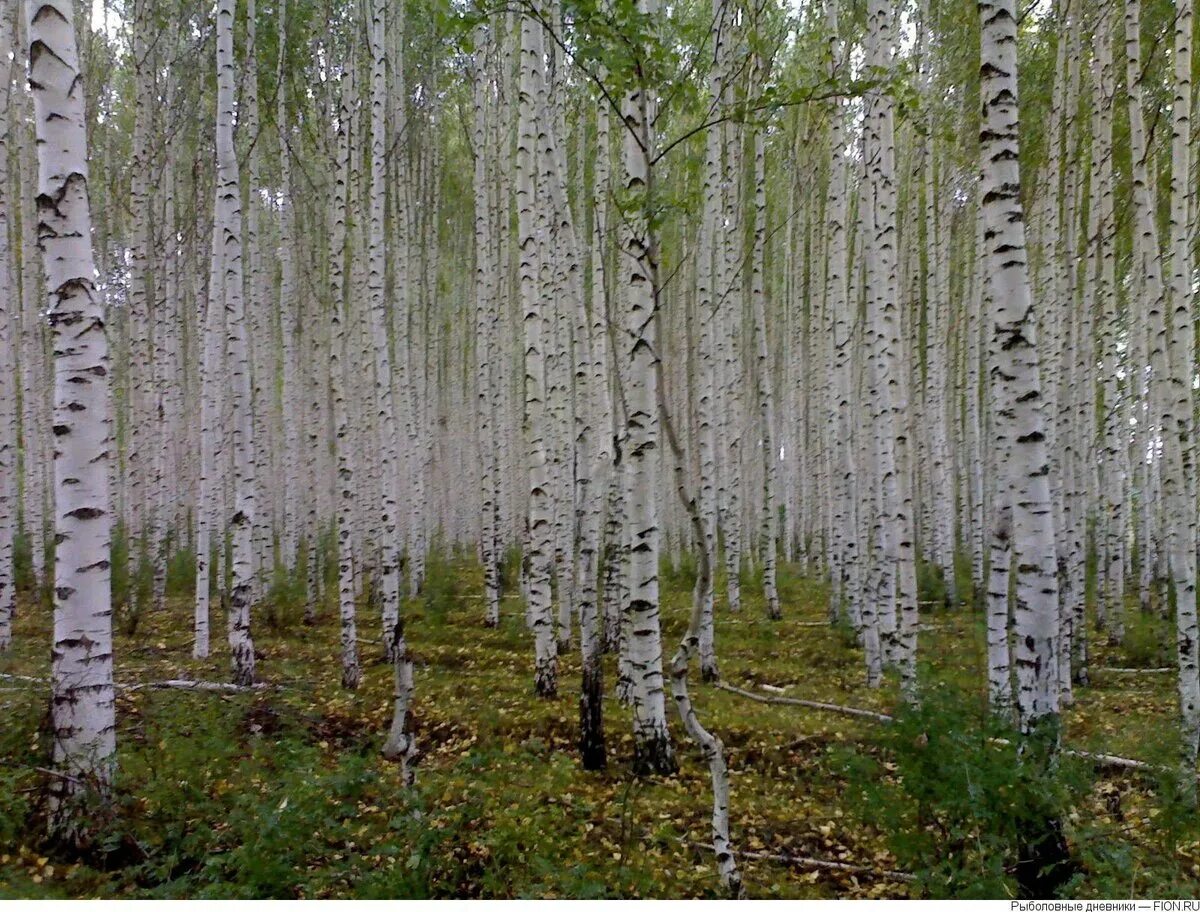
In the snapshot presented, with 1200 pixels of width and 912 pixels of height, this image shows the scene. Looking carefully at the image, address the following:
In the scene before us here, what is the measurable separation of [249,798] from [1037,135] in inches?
600

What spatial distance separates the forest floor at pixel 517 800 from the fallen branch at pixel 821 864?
0.10 feet

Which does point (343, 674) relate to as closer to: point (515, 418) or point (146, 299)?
point (146, 299)

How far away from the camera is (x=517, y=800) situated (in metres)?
4.69

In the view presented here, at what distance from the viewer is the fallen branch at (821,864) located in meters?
4.10

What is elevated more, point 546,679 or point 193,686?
point 193,686

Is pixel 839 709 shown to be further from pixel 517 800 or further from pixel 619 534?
pixel 517 800

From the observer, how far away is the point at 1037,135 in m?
12.9

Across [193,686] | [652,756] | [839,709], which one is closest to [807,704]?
[839,709]

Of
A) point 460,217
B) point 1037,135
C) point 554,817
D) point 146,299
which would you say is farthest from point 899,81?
point 460,217

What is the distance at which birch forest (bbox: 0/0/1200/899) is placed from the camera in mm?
3742

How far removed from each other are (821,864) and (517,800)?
6.21 ft

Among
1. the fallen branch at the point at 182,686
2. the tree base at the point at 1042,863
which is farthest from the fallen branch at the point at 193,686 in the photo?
the tree base at the point at 1042,863

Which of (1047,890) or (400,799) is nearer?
(1047,890)

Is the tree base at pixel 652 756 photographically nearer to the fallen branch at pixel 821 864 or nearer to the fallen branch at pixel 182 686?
the fallen branch at pixel 821 864
